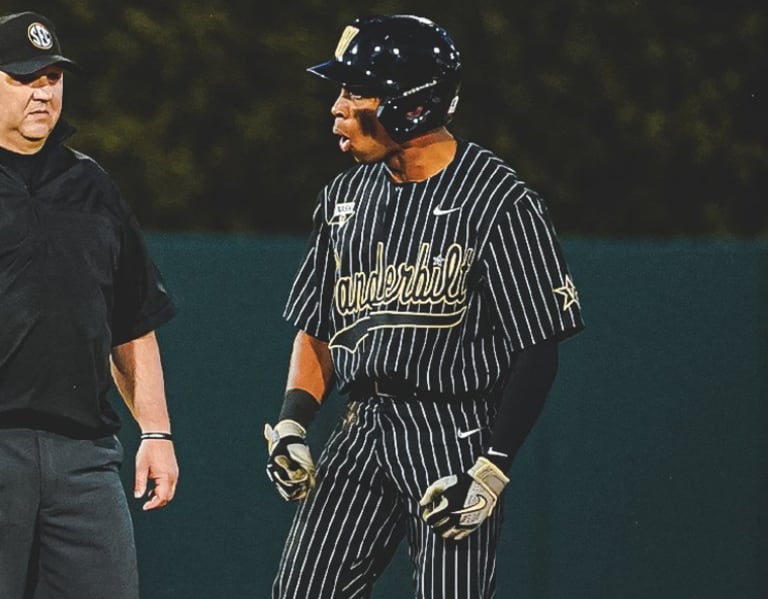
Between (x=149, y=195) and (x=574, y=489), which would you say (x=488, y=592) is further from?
(x=149, y=195)

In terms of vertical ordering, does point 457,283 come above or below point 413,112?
below

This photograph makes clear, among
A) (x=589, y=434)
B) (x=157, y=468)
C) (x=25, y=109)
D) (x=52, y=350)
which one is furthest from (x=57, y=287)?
(x=589, y=434)

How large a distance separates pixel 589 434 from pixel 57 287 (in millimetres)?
2443

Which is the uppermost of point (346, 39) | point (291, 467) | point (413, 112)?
point (346, 39)

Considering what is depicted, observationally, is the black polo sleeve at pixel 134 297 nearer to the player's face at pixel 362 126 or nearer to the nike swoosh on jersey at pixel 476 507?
the player's face at pixel 362 126

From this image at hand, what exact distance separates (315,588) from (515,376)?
0.73m

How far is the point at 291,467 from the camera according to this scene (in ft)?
14.5

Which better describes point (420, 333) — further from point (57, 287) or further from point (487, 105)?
point (487, 105)

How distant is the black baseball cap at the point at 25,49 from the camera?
14.1 feet

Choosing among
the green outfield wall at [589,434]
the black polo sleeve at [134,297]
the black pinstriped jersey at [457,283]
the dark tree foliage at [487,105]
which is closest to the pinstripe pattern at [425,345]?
the black pinstriped jersey at [457,283]

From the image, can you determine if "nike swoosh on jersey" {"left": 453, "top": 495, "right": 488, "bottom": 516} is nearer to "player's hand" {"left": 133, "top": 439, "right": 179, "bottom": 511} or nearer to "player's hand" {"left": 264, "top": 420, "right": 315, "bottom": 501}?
"player's hand" {"left": 264, "top": 420, "right": 315, "bottom": 501}

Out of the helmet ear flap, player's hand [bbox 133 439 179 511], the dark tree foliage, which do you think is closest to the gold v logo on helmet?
the helmet ear flap

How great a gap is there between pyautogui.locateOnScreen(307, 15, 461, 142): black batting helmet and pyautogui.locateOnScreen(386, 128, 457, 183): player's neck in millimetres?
39

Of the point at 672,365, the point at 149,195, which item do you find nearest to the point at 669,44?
the point at 149,195
